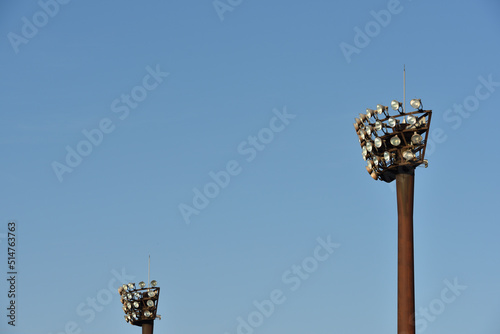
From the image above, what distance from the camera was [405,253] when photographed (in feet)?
153

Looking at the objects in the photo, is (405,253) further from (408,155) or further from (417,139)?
(417,139)

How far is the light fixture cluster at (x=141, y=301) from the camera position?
7994 centimetres

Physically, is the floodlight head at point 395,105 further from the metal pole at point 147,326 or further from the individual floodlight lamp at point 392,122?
the metal pole at point 147,326

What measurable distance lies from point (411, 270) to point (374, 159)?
21.7 feet

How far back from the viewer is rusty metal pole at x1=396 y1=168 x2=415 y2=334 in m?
45.5

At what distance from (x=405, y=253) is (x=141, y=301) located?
38918 mm

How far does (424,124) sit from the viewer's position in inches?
1839

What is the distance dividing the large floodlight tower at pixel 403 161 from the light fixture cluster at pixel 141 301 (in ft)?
120

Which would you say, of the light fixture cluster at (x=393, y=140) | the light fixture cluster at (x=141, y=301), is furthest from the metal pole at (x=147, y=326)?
the light fixture cluster at (x=393, y=140)

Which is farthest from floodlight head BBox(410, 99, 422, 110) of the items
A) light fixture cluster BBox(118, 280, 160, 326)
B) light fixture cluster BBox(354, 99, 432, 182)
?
light fixture cluster BBox(118, 280, 160, 326)

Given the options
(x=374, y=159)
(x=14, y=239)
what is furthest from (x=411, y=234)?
(x=14, y=239)

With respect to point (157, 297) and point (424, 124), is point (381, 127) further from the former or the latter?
point (157, 297)

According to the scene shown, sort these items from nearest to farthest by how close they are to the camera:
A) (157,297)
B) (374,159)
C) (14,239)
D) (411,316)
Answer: (411,316) < (374,159) < (14,239) < (157,297)

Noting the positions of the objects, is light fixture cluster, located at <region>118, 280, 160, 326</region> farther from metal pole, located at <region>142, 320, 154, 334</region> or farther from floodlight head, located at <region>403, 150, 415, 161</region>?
floodlight head, located at <region>403, 150, 415, 161</region>
